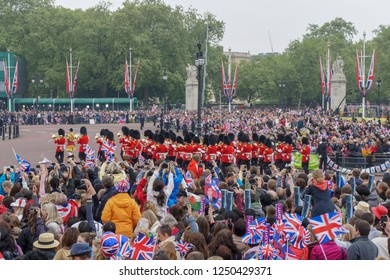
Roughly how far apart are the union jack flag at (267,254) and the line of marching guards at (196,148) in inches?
546

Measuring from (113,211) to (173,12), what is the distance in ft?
226

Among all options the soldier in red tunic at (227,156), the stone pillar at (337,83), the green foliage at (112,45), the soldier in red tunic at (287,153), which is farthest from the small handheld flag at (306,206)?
the green foliage at (112,45)

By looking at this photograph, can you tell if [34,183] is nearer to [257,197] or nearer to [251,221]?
[257,197]

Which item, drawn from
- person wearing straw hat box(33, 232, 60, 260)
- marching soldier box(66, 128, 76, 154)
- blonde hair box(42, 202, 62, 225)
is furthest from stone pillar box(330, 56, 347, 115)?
person wearing straw hat box(33, 232, 60, 260)

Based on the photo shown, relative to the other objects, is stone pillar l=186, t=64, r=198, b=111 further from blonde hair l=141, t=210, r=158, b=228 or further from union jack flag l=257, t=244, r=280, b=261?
union jack flag l=257, t=244, r=280, b=261

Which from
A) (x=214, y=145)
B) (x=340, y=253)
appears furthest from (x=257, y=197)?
(x=214, y=145)

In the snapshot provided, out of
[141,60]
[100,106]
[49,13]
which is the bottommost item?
[100,106]

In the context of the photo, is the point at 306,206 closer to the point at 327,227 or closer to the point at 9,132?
the point at 327,227

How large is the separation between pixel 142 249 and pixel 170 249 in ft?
1.21

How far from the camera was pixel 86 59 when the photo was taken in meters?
76.8

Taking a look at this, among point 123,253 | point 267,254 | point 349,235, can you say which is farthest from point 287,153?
point 123,253

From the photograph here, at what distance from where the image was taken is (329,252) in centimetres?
745

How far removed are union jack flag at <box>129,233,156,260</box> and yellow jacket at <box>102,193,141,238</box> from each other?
2.59 m
